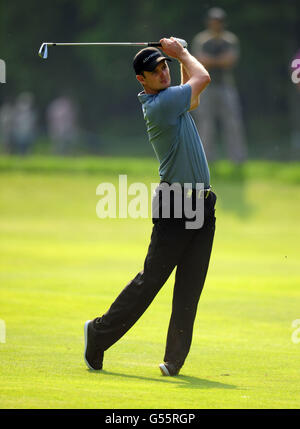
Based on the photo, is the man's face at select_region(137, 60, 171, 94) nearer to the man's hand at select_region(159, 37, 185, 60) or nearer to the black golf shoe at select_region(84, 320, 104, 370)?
the man's hand at select_region(159, 37, 185, 60)

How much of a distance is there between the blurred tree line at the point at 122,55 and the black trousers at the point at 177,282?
3272 centimetres

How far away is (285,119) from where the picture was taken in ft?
160

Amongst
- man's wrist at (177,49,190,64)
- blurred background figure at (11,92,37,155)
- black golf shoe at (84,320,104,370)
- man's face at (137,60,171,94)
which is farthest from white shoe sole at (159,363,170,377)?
blurred background figure at (11,92,37,155)

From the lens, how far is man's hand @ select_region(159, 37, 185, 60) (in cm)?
746

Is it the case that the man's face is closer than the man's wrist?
Yes

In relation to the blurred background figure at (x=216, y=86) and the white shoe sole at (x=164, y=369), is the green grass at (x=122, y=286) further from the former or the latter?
the blurred background figure at (x=216, y=86)

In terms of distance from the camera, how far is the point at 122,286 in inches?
493

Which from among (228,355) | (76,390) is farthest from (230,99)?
(76,390)

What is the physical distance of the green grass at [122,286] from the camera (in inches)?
267

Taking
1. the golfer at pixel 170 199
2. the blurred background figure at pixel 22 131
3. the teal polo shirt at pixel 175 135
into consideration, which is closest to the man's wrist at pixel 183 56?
the golfer at pixel 170 199

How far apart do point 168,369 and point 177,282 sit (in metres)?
0.62
